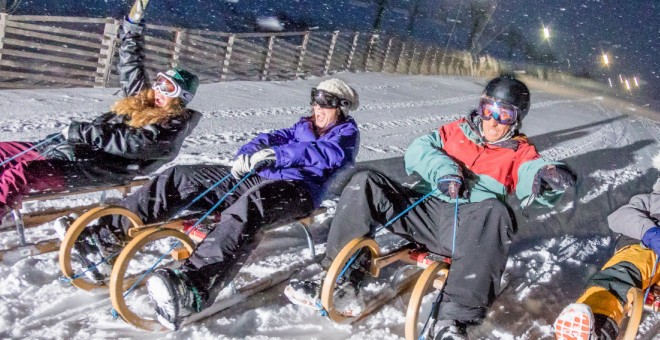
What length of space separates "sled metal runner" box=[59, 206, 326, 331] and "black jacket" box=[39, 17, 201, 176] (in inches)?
16.8

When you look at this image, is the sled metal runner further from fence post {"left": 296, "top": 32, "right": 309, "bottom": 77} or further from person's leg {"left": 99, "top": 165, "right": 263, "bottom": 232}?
fence post {"left": 296, "top": 32, "right": 309, "bottom": 77}

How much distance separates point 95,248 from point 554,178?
232cm

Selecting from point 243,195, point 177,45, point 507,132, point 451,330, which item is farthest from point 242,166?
point 177,45

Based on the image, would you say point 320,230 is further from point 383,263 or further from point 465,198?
point 465,198

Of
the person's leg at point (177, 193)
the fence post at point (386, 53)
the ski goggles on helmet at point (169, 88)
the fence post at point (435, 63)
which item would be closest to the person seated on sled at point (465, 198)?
the person's leg at point (177, 193)

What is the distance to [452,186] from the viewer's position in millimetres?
2902

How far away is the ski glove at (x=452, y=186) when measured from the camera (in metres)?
2.90

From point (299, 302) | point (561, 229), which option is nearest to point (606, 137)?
point (561, 229)

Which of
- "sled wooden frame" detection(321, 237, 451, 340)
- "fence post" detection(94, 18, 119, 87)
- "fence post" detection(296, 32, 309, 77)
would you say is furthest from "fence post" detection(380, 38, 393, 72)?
"sled wooden frame" detection(321, 237, 451, 340)

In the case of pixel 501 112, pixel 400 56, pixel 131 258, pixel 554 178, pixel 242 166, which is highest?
pixel 501 112

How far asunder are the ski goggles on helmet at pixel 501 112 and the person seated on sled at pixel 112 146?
5.52ft

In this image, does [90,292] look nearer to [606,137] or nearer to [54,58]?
[54,58]

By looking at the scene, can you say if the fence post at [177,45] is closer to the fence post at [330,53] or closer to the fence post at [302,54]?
the fence post at [302,54]

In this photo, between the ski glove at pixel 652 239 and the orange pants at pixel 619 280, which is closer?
the orange pants at pixel 619 280
